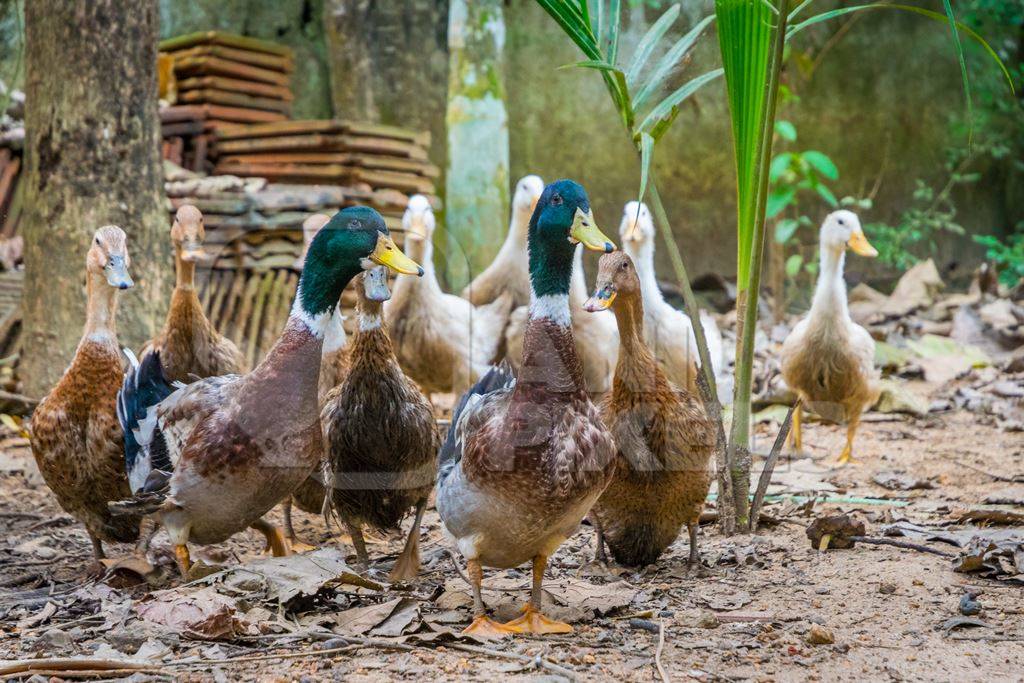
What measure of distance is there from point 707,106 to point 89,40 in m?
6.66

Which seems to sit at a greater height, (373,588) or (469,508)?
(469,508)

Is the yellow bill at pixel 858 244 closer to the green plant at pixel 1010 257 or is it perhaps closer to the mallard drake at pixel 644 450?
the mallard drake at pixel 644 450

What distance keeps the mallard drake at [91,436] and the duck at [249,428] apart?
0.58ft

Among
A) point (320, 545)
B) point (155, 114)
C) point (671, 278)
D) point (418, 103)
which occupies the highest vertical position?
point (418, 103)

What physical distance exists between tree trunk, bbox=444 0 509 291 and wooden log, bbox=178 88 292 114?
204 cm

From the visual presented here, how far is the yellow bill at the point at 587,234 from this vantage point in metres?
3.17

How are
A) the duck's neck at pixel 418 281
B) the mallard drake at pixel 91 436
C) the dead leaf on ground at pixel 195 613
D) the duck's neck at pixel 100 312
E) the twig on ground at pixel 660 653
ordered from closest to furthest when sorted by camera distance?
the twig on ground at pixel 660 653
the dead leaf on ground at pixel 195 613
the mallard drake at pixel 91 436
the duck's neck at pixel 100 312
the duck's neck at pixel 418 281

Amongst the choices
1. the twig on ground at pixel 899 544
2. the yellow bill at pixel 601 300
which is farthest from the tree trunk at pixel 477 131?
the twig on ground at pixel 899 544

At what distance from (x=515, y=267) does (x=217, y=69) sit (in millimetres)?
3585

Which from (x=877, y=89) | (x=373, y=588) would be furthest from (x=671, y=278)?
(x=373, y=588)

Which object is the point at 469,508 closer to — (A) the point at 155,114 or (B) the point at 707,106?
(A) the point at 155,114

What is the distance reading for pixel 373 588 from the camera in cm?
355

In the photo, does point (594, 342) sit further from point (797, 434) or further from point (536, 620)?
point (536, 620)

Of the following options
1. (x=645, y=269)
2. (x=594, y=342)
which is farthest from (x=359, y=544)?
(x=645, y=269)
